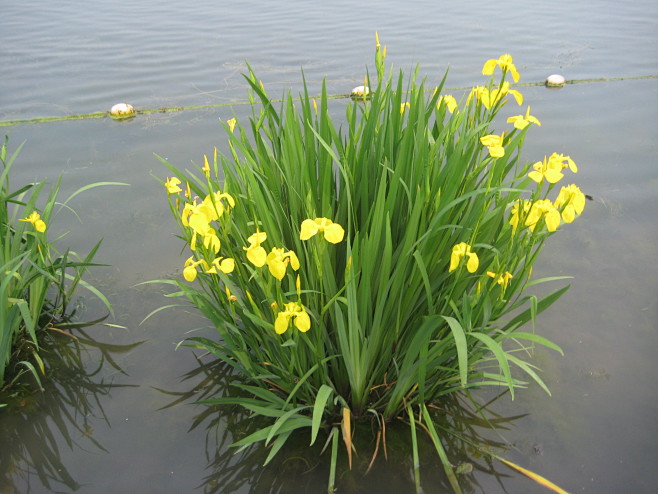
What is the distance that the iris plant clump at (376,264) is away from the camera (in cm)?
134

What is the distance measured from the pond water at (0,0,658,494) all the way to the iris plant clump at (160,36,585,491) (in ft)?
0.60

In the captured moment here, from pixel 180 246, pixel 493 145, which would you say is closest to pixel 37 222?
pixel 180 246

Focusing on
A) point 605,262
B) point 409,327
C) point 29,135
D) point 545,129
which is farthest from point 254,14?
point 409,327

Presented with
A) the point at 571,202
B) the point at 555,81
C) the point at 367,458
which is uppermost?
the point at 571,202

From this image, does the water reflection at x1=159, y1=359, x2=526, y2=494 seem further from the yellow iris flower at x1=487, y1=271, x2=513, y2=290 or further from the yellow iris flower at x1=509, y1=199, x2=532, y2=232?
the yellow iris flower at x1=509, y1=199, x2=532, y2=232

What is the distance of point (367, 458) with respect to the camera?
5.11 ft

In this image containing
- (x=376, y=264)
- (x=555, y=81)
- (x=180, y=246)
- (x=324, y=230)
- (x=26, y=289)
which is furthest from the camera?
(x=555, y=81)

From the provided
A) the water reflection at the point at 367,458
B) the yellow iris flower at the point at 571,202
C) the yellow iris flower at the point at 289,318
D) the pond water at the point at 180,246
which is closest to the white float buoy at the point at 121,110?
the pond water at the point at 180,246

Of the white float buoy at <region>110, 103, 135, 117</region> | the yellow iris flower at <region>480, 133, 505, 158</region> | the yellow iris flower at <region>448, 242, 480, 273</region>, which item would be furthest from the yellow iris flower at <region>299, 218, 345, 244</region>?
the white float buoy at <region>110, 103, 135, 117</region>

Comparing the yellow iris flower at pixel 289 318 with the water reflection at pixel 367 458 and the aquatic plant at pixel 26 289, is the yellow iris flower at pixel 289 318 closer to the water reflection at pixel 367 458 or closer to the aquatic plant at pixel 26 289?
the water reflection at pixel 367 458

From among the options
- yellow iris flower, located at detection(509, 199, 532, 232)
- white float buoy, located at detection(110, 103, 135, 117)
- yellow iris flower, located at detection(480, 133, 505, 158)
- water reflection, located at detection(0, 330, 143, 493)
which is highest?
yellow iris flower, located at detection(480, 133, 505, 158)

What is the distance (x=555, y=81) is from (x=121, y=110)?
320cm

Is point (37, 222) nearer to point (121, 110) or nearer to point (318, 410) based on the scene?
point (318, 410)

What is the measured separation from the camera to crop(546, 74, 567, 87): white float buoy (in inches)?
167
